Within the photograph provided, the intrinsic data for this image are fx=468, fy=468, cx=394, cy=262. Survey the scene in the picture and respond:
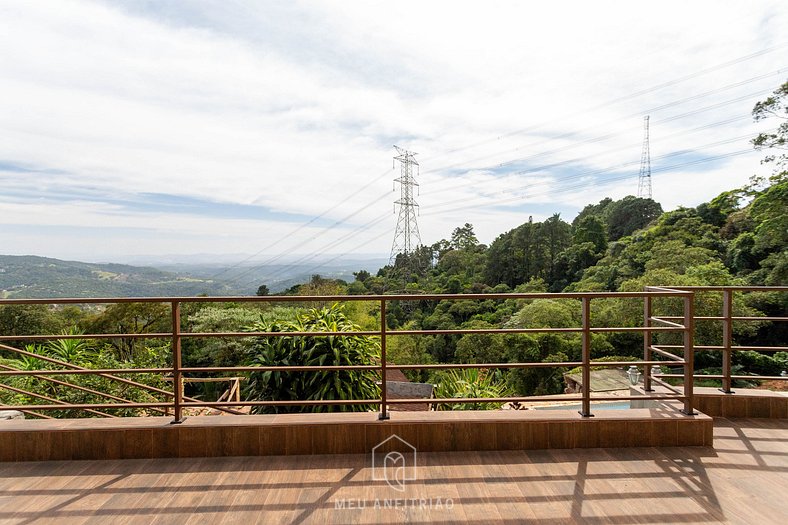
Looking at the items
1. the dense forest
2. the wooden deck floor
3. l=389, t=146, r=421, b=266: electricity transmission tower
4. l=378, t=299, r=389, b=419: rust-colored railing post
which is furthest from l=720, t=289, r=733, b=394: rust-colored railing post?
l=389, t=146, r=421, b=266: electricity transmission tower

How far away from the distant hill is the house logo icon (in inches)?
875

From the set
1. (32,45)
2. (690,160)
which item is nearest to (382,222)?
(690,160)

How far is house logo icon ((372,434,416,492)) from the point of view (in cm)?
246

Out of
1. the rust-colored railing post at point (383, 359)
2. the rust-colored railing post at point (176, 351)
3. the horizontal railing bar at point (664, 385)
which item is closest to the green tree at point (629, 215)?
the horizontal railing bar at point (664, 385)

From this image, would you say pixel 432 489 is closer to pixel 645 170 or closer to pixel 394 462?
pixel 394 462

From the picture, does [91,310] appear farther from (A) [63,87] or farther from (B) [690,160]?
(B) [690,160]

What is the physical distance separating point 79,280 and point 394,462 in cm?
3135

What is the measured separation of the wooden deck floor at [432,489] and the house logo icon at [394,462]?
0.18ft

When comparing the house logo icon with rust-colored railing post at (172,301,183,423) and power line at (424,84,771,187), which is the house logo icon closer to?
rust-colored railing post at (172,301,183,423)

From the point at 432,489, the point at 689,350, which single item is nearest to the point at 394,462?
the point at 432,489

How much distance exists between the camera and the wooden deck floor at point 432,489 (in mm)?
2117

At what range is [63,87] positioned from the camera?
10.4m

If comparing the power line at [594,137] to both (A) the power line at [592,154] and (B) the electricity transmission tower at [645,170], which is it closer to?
(A) the power line at [592,154]

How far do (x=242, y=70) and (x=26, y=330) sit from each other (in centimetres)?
1530
